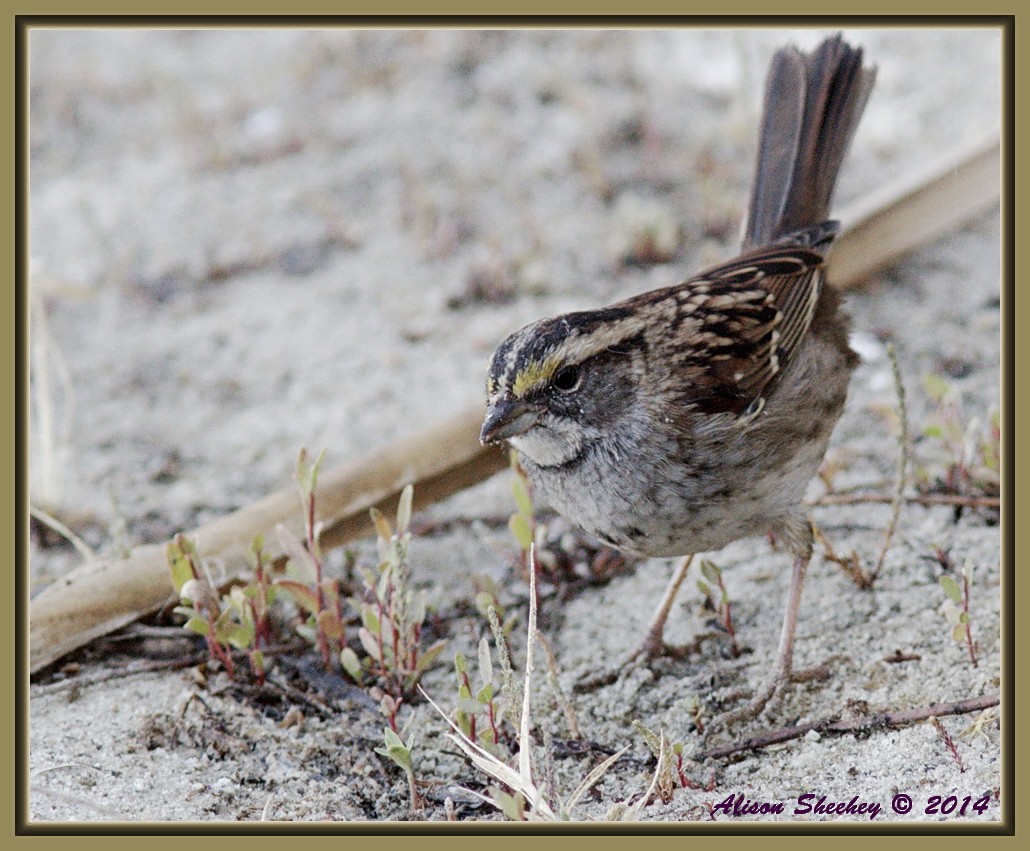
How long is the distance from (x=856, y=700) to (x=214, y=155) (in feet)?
15.3

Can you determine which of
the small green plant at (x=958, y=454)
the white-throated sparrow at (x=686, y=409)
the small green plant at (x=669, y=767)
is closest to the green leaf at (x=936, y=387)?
the small green plant at (x=958, y=454)

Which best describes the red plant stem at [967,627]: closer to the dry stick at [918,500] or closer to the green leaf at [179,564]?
the dry stick at [918,500]

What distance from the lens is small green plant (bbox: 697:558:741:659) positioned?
3726mm

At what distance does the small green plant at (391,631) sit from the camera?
11.3ft

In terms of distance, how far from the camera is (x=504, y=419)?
11.1 feet

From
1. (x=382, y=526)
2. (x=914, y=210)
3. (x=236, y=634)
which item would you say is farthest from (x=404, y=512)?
(x=914, y=210)

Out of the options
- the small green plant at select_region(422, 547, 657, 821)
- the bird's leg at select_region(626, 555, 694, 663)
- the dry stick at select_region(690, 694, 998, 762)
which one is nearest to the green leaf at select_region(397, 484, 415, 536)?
the small green plant at select_region(422, 547, 657, 821)

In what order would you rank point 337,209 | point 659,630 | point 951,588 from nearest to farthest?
point 951,588 → point 659,630 → point 337,209

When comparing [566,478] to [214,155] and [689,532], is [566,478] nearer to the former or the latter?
[689,532]

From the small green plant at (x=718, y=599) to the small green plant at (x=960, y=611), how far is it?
2.08 ft

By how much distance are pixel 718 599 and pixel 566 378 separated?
105 cm

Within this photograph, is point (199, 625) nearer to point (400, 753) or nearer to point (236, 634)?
point (236, 634)

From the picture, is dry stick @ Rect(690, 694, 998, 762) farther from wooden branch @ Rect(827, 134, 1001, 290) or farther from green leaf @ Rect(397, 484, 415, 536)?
wooden branch @ Rect(827, 134, 1001, 290)

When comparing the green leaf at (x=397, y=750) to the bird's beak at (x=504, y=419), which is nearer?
the green leaf at (x=397, y=750)
